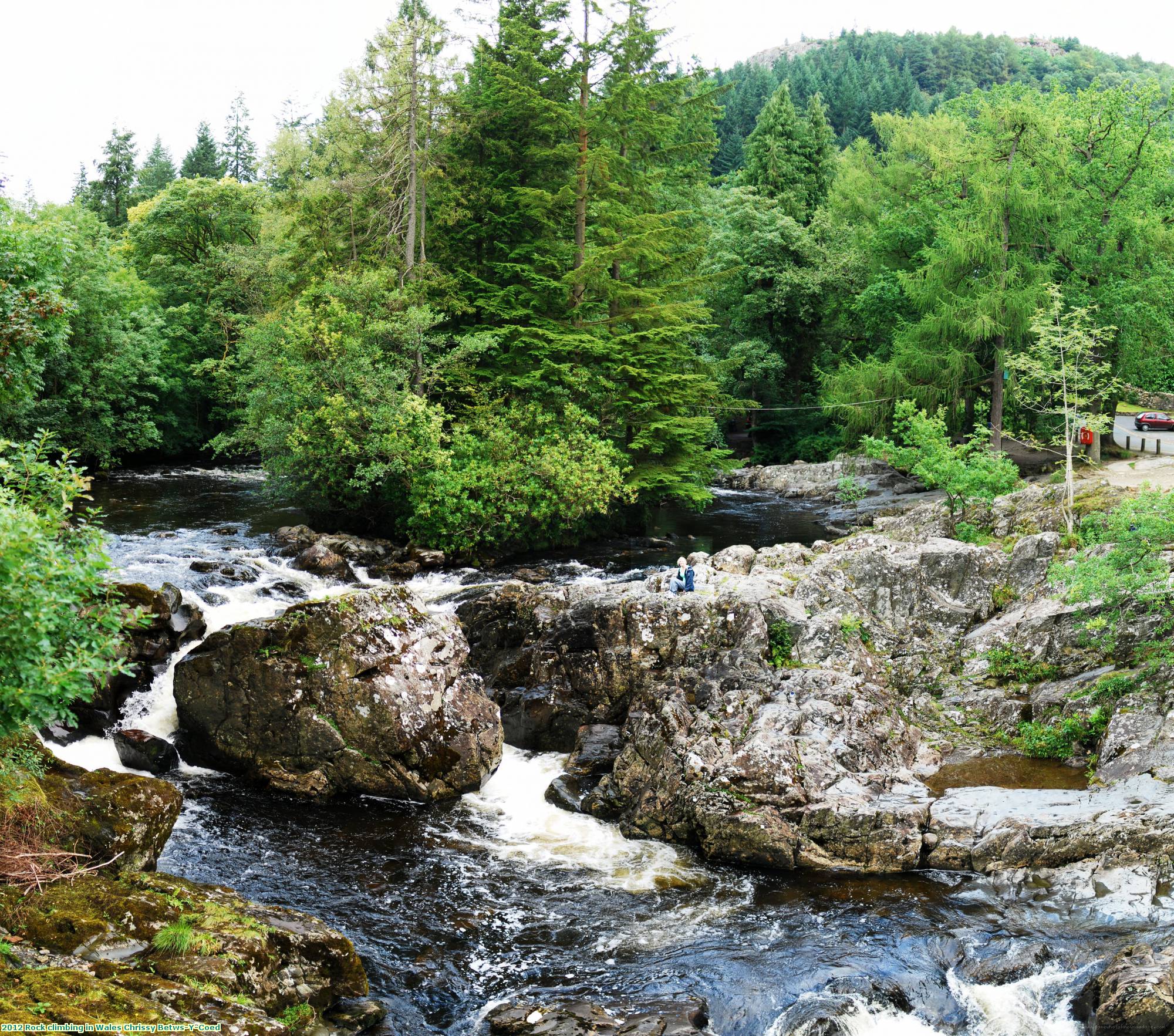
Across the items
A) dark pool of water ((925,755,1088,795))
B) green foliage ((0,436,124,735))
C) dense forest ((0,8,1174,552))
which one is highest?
dense forest ((0,8,1174,552))

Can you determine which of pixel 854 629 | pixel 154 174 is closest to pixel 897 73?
pixel 154 174

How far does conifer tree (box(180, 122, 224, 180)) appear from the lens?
77750 mm

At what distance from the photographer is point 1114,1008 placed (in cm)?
925

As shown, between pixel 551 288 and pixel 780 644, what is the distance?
56.8ft

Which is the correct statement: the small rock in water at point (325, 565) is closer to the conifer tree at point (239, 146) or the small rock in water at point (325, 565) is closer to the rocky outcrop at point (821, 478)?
the rocky outcrop at point (821, 478)

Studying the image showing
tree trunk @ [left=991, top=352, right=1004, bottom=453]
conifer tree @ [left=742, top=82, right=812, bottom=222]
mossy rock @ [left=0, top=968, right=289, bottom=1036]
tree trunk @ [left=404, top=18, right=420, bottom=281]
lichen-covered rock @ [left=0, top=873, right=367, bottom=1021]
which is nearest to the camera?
mossy rock @ [left=0, top=968, right=289, bottom=1036]

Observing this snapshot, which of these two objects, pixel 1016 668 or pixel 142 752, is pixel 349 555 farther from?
pixel 1016 668

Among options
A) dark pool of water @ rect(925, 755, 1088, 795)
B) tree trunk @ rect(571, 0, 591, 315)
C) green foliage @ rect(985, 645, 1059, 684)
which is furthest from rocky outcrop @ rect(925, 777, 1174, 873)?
tree trunk @ rect(571, 0, 591, 315)

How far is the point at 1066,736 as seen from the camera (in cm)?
1536

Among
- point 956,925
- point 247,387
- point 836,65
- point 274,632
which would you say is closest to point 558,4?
point 247,387

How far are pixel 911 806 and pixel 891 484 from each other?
27698mm

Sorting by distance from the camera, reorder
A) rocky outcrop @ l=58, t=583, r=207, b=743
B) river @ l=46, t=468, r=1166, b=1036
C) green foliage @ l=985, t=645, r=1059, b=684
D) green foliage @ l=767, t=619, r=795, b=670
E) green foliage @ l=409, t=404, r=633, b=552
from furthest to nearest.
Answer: green foliage @ l=409, t=404, r=633, b=552
green foliage @ l=985, t=645, r=1059, b=684
green foliage @ l=767, t=619, r=795, b=670
rocky outcrop @ l=58, t=583, r=207, b=743
river @ l=46, t=468, r=1166, b=1036

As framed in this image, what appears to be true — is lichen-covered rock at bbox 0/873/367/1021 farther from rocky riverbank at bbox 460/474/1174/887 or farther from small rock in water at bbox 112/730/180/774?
rocky riverbank at bbox 460/474/1174/887

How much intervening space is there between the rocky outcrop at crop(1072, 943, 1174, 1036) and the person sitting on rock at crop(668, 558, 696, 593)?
32.2 ft
